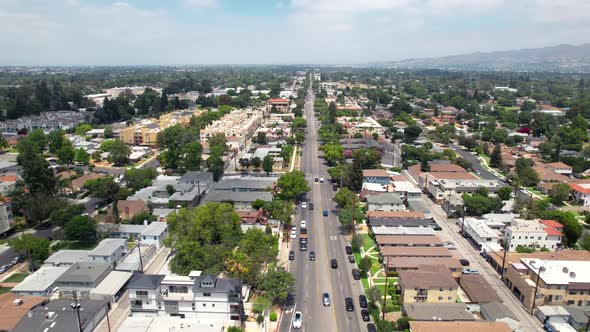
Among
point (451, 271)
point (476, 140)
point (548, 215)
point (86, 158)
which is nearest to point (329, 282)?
point (451, 271)

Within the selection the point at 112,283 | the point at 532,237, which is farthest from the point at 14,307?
the point at 532,237

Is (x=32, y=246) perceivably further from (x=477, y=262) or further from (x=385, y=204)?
(x=477, y=262)

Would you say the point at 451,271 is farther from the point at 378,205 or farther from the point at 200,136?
the point at 200,136

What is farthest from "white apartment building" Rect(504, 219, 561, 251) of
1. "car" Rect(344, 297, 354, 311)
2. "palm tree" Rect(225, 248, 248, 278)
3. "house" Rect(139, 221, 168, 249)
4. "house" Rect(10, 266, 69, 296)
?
"house" Rect(10, 266, 69, 296)

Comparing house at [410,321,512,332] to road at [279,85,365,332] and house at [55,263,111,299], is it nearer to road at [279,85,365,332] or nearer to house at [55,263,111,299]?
road at [279,85,365,332]

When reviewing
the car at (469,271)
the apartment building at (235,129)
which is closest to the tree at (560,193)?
the car at (469,271)

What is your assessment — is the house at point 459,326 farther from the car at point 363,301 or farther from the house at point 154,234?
the house at point 154,234
